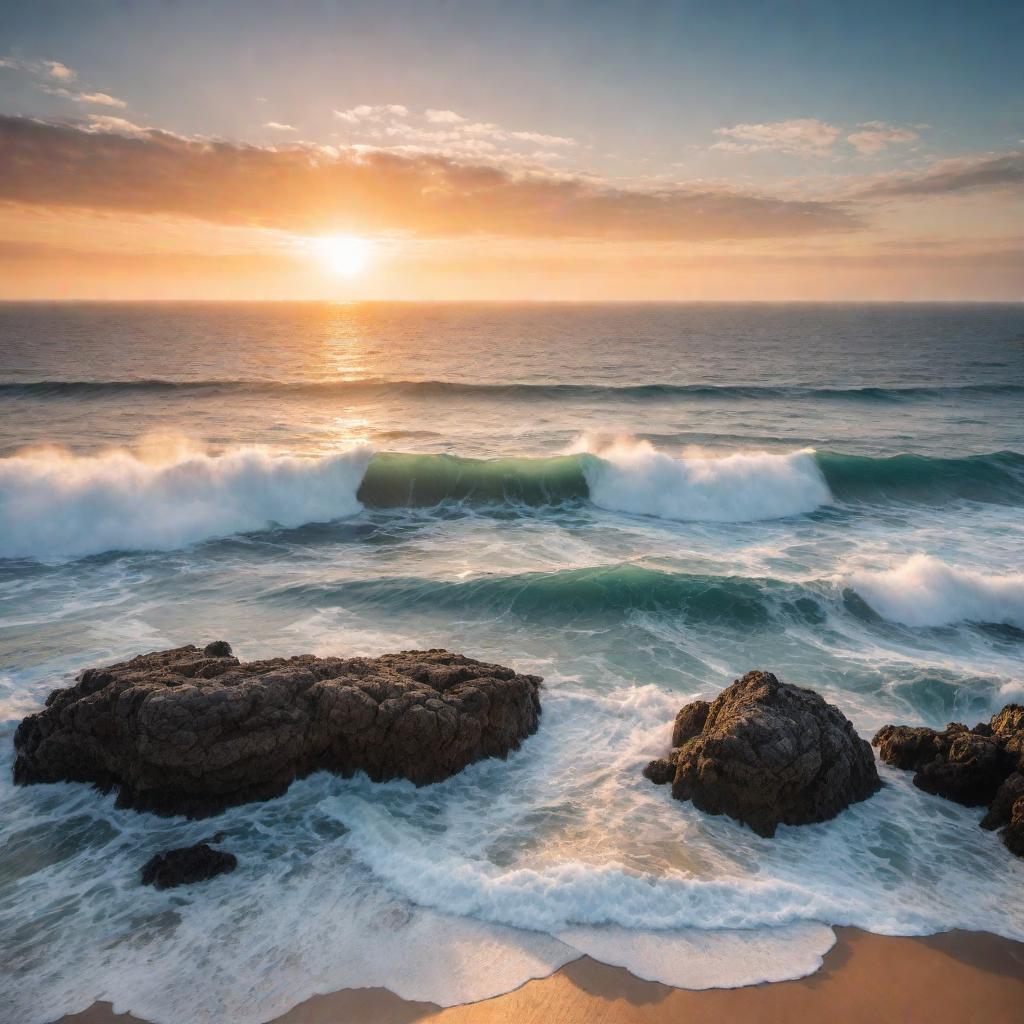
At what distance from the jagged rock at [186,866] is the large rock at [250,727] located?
79cm

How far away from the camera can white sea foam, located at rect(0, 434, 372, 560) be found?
1841 centimetres

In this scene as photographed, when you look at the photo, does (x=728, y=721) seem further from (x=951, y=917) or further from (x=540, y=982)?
(x=540, y=982)

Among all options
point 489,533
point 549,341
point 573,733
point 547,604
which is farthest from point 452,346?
point 573,733

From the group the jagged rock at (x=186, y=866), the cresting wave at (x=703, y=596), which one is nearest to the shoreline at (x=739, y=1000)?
the jagged rock at (x=186, y=866)

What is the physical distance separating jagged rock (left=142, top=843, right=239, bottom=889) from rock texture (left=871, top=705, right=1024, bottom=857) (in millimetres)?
8172

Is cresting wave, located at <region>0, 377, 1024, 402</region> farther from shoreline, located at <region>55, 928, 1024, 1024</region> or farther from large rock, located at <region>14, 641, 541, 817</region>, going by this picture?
shoreline, located at <region>55, 928, 1024, 1024</region>

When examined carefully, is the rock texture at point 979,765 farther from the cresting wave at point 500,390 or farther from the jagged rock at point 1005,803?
the cresting wave at point 500,390

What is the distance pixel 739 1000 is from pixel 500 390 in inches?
1496

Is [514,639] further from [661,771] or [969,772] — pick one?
[969,772]

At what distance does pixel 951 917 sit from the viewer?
6930 mm

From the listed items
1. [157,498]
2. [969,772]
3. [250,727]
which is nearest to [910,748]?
[969,772]

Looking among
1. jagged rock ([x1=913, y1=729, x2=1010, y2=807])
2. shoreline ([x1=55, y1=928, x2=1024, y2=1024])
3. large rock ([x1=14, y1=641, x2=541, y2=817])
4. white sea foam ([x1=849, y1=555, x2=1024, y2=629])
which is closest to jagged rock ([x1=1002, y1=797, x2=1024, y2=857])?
jagged rock ([x1=913, y1=729, x2=1010, y2=807])

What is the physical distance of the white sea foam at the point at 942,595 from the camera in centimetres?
1428

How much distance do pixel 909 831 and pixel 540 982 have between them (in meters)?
4.73
